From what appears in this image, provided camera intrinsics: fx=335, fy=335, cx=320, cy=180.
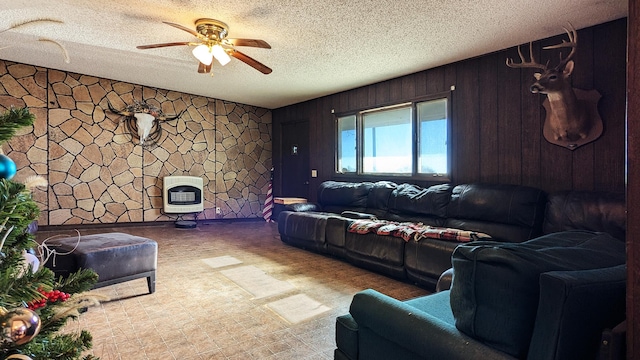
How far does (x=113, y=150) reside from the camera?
5.98 meters

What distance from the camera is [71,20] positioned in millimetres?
3410

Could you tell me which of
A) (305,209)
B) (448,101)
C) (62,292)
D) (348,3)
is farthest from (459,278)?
(305,209)

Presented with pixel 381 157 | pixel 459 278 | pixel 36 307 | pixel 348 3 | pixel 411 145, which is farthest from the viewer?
Answer: pixel 381 157

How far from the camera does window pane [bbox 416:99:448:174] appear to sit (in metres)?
4.50

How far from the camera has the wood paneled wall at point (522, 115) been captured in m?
3.06

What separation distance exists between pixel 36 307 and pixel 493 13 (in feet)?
11.9

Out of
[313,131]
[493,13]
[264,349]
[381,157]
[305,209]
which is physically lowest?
[264,349]

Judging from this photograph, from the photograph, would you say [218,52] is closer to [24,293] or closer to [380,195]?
[380,195]

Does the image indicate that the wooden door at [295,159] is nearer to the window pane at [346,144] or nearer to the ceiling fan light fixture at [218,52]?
the window pane at [346,144]

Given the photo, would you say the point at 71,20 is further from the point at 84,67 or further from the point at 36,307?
the point at 36,307

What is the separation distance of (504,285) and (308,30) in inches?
128


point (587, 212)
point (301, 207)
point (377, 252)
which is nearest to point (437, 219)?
point (377, 252)

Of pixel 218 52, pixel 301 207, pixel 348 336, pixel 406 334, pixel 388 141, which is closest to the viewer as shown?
pixel 406 334

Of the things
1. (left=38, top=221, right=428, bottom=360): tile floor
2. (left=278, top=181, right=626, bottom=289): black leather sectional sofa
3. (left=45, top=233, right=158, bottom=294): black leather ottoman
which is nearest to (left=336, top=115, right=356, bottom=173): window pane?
(left=278, top=181, right=626, bottom=289): black leather sectional sofa
